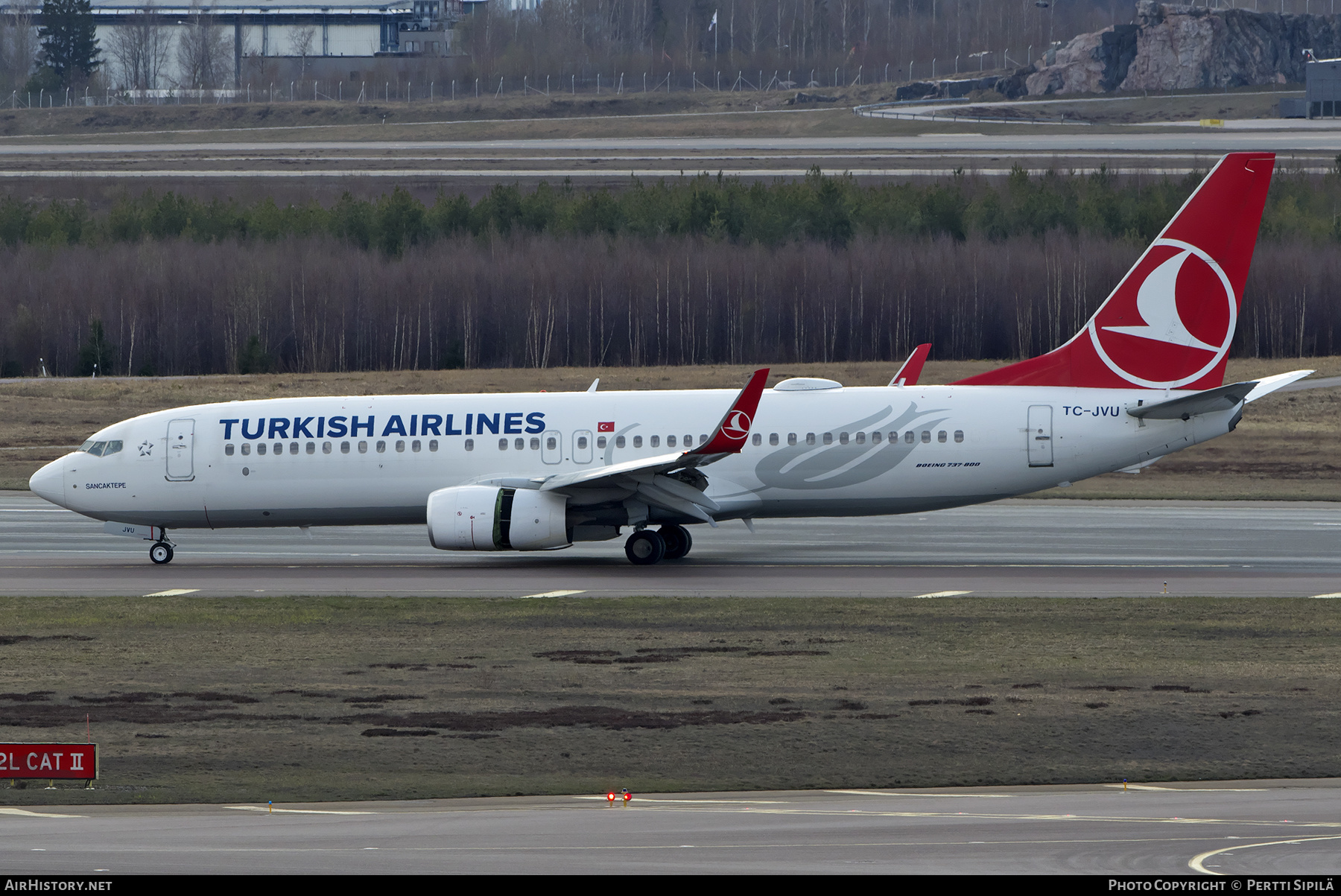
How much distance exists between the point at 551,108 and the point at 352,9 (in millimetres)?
49050

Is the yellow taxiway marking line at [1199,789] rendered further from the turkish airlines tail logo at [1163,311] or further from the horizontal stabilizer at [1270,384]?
the turkish airlines tail logo at [1163,311]

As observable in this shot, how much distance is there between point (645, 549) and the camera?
32.3 metres

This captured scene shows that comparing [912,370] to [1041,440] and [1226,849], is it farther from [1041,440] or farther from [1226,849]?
[1226,849]

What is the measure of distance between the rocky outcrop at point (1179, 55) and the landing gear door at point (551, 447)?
106 meters

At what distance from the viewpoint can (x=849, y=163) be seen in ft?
318

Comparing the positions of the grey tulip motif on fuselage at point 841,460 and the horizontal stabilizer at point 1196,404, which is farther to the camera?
the grey tulip motif on fuselage at point 841,460

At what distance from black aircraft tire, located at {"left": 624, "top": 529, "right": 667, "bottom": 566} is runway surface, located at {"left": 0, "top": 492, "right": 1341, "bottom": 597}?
0.33m

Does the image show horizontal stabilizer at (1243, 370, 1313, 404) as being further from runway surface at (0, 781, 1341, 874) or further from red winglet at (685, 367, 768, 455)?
runway surface at (0, 781, 1341, 874)

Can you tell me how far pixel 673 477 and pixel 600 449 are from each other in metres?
2.05

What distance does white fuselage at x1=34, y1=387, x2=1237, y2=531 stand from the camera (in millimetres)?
32125

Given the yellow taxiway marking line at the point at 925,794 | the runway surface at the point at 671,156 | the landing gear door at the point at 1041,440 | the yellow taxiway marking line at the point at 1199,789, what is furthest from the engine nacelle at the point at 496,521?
the runway surface at the point at 671,156

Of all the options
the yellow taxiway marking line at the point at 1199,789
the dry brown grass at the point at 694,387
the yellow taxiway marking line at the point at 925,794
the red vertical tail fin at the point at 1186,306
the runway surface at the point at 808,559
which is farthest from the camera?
the dry brown grass at the point at 694,387

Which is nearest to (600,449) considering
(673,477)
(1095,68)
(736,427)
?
(673,477)

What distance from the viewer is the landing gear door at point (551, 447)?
108ft
